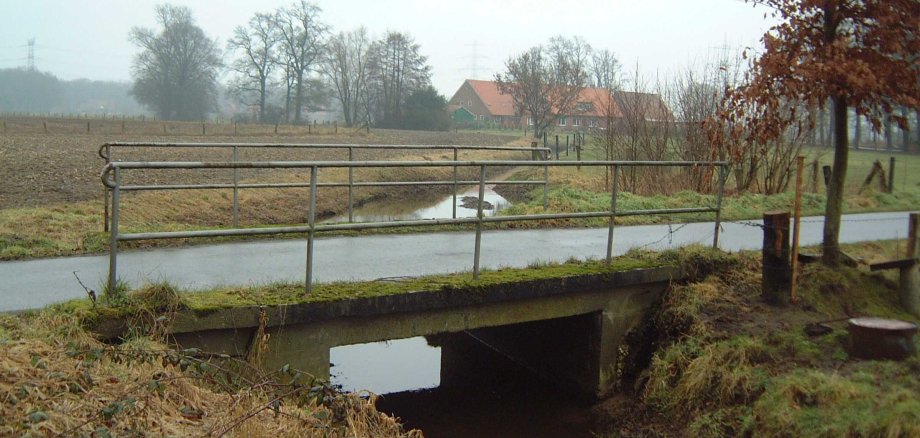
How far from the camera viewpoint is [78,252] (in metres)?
9.09

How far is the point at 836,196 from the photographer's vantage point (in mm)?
9781

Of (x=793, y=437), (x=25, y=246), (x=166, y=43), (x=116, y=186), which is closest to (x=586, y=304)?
(x=793, y=437)

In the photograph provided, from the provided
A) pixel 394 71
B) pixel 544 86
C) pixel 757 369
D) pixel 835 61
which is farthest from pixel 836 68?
pixel 394 71

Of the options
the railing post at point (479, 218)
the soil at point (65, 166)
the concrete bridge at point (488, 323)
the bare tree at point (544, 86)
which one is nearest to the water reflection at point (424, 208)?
the soil at point (65, 166)

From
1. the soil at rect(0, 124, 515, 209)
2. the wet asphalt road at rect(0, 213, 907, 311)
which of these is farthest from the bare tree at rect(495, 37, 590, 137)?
the wet asphalt road at rect(0, 213, 907, 311)

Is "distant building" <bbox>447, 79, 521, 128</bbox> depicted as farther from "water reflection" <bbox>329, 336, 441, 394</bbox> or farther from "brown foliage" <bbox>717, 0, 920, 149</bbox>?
"brown foliage" <bbox>717, 0, 920, 149</bbox>

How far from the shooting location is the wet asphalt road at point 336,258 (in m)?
7.58

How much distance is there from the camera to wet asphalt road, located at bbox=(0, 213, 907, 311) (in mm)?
7582

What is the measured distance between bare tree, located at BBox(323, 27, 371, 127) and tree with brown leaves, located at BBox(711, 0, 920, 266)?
75.1m

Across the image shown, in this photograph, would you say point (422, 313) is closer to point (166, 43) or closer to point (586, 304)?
point (586, 304)

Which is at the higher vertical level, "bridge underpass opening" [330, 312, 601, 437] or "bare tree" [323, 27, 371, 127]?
"bare tree" [323, 27, 371, 127]

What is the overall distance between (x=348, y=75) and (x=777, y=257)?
81.6 meters

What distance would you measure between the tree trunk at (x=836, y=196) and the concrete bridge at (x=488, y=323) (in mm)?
1844

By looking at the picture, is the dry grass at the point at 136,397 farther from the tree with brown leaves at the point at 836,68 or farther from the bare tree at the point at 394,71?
the bare tree at the point at 394,71
